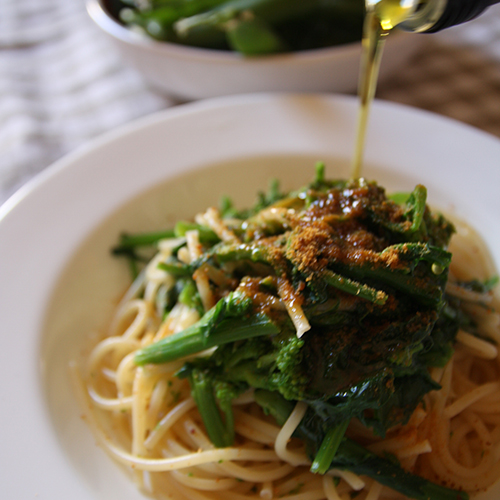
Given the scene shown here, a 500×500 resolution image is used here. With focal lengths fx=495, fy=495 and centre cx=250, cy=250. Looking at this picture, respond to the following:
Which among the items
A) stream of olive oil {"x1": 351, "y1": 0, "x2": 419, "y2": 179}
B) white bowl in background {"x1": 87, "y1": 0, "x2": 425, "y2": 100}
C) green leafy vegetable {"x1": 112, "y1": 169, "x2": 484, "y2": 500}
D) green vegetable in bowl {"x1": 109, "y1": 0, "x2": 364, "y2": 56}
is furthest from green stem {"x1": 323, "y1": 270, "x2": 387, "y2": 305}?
green vegetable in bowl {"x1": 109, "y1": 0, "x2": 364, "y2": 56}

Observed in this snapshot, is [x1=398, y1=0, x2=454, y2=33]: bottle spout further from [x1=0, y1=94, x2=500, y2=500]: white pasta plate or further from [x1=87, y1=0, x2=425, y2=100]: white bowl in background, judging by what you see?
[x1=87, y1=0, x2=425, y2=100]: white bowl in background

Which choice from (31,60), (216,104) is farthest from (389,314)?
(31,60)

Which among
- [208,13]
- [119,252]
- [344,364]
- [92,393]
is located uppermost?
[208,13]

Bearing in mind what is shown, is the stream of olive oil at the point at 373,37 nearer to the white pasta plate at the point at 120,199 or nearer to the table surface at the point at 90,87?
the white pasta plate at the point at 120,199

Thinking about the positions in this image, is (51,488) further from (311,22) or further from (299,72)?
(311,22)

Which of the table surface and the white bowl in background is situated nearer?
the white bowl in background

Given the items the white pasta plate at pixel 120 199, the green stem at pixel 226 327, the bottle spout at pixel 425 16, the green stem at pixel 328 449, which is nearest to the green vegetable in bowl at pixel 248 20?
the white pasta plate at pixel 120 199
